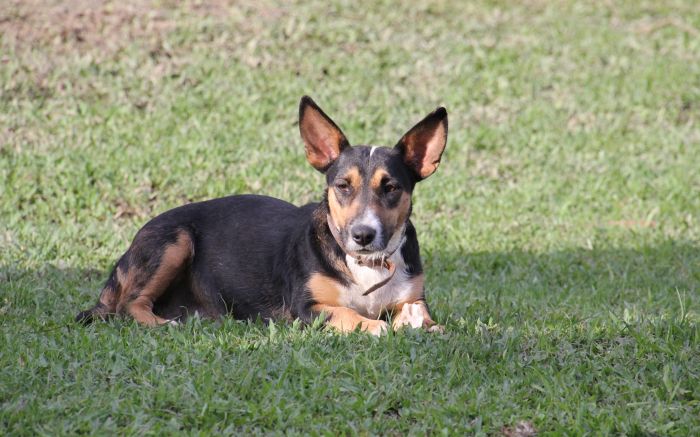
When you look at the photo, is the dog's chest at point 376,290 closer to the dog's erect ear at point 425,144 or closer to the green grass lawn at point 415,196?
the green grass lawn at point 415,196

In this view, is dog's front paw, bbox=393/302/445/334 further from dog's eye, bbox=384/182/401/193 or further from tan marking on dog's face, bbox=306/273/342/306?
dog's eye, bbox=384/182/401/193

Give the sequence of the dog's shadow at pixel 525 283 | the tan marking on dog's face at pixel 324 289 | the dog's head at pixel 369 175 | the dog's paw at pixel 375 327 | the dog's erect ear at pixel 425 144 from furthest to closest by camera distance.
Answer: the dog's shadow at pixel 525 283, the dog's erect ear at pixel 425 144, the tan marking on dog's face at pixel 324 289, the dog's head at pixel 369 175, the dog's paw at pixel 375 327

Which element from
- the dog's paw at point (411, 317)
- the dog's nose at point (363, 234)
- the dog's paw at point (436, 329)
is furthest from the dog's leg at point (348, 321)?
the dog's nose at point (363, 234)

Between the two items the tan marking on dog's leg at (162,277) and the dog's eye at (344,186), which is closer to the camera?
the dog's eye at (344,186)

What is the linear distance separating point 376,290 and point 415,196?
5.71m

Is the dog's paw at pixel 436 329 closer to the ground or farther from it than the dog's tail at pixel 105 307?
closer to the ground

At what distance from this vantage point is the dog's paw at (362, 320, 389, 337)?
6536 millimetres

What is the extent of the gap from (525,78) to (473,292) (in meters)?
7.40

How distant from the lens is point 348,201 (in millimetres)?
6793

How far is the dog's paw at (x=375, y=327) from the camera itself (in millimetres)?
6536

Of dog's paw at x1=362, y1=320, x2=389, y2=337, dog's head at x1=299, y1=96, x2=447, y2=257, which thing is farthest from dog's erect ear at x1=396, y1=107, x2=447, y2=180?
dog's paw at x1=362, y1=320, x2=389, y2=337

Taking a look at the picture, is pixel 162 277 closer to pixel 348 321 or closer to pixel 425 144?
pixel 348 321

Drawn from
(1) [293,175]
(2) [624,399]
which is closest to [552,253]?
(1) [293,175]

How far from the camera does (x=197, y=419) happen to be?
5.30 m
